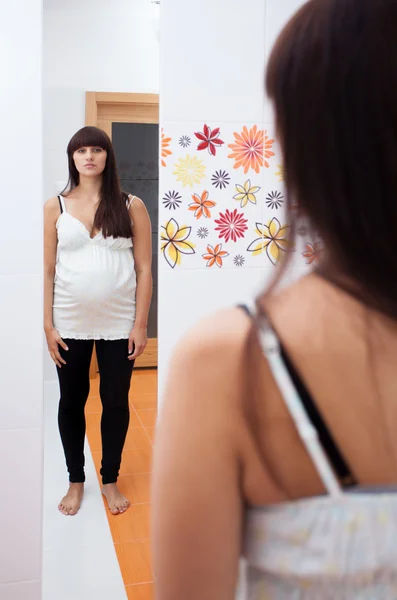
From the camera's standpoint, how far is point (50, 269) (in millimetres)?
1646

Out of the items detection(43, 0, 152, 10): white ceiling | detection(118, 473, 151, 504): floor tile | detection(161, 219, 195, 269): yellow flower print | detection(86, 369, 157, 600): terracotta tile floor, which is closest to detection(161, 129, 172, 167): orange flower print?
detection(161, 219, 195, 269): yellow flower print

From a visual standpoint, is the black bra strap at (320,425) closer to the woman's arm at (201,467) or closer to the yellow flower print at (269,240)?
the woman's arm at (201,467)

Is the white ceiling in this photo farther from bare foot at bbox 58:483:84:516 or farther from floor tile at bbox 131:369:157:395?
bare foot at bbox 58:483:84:516

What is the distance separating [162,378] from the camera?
133 centimetres

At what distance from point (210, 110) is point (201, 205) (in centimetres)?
20

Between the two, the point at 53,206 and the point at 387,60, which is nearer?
the point at 387,60

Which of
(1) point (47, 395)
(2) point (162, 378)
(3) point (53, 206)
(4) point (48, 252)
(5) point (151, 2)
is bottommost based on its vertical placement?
(1) point (47, 395)

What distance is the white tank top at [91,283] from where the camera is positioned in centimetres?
166

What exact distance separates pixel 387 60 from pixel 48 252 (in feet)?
4.51

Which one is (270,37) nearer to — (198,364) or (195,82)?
(195,82)

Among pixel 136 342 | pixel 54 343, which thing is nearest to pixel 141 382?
pixel 136 342

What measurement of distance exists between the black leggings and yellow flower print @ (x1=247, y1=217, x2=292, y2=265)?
603 millimetres

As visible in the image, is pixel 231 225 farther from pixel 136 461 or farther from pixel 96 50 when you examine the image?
pixel 136 461

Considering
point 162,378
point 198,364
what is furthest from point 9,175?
point 198,364
